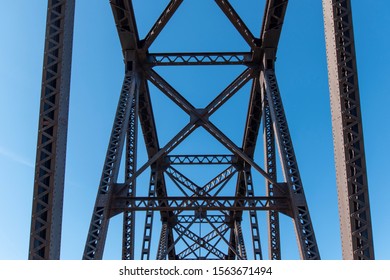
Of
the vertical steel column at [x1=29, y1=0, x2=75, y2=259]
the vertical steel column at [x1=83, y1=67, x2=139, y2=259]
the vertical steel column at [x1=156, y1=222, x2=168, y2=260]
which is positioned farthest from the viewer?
the vertical steel column at [x1=156, y1=222, x2=168, y2=260]

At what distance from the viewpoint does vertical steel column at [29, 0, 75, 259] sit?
30.2 feet

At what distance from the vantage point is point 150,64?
20.6 meters

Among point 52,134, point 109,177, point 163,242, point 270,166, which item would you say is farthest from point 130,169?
point 163,242

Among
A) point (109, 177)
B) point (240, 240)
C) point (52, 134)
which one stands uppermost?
point (240, 240)

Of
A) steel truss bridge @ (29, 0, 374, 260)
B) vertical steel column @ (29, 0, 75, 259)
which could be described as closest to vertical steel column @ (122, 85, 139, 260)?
steel truss bridge @ (29, 0, 374, 260)

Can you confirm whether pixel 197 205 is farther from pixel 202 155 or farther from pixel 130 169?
pixel 202 155

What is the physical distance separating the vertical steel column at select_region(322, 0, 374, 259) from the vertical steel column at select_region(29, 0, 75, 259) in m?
4.61

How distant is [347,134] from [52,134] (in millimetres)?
4889

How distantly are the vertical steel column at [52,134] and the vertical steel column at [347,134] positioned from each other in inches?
181

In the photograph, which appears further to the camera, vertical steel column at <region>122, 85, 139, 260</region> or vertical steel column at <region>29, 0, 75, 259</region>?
vertical steel column at <region>122, 85, 139, 260</region>

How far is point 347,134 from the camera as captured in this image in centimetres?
988

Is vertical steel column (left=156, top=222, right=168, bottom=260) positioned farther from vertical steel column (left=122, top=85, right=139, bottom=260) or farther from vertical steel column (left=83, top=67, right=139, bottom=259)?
vertical steel column (left=83, top=67, right=139, bottom=259)

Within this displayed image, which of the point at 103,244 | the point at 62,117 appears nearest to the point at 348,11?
the point at 62,117
